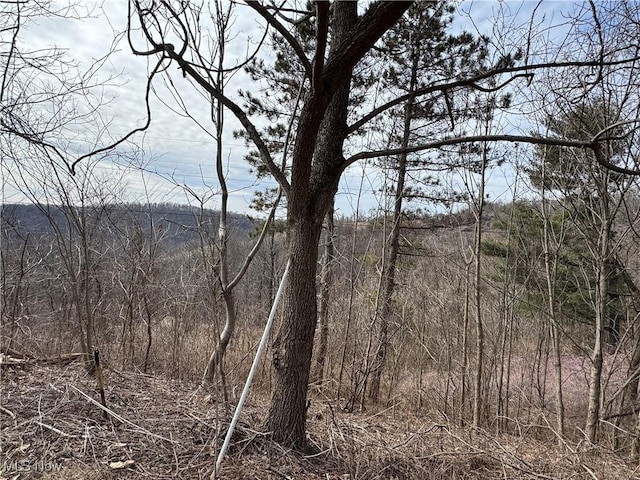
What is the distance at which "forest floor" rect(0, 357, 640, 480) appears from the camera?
222 cm

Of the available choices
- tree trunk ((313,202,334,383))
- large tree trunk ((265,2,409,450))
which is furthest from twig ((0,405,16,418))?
tree trunk ((313,202,334,383))

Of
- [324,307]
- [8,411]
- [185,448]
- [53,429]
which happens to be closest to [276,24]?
[185,448]

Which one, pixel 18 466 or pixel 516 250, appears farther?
pixel 516 250

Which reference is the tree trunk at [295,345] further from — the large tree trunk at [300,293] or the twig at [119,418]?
the twig at [119,418]

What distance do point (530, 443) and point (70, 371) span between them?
4747 millimetres

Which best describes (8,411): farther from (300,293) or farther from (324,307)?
(324,307)

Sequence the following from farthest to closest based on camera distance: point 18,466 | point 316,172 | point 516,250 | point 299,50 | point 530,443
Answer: point 516,250
point 530,443
point 316,172
point 18,466
point 299,50

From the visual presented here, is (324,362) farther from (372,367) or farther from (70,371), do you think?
(70,371)

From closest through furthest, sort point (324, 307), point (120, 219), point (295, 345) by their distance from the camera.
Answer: point (295, 345)
point (120, 219)
point (324, 307)

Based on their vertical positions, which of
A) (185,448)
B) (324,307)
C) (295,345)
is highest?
(295,345)

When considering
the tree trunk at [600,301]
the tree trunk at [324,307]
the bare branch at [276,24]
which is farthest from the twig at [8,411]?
the tree trunk at [600,301]

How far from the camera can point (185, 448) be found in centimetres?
241

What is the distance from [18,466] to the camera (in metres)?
2.20

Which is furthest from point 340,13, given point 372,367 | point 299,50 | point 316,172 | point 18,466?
point 372,367
